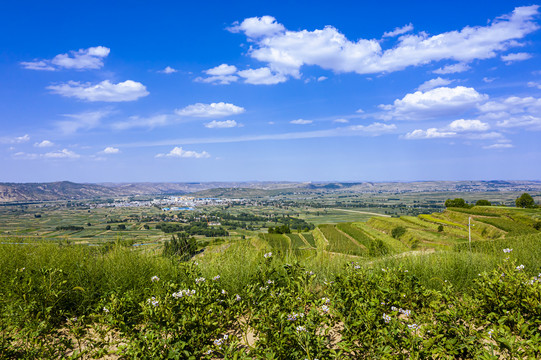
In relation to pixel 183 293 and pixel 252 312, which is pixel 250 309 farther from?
pixel 183 293

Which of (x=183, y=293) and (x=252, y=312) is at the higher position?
(x=183, y=293)

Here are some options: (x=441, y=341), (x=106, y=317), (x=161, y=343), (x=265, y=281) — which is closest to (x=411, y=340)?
(x=441, y=341)

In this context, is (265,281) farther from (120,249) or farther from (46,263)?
(46,263)

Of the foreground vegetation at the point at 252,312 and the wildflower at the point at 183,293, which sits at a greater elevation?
the wildflower at the point at 183,293

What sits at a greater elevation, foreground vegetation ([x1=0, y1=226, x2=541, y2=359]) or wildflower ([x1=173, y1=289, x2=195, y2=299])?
wildflower ([x1=173, y1=289, x2=195, y2=299])

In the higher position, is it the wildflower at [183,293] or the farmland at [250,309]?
the wildflower at [183,293]

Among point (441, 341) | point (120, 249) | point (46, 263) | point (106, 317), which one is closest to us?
point (441, 341)

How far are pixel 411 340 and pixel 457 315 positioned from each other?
80 centimetres

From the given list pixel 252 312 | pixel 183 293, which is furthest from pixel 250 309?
pixel 183 293

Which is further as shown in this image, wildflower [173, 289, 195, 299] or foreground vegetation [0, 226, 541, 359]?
wildflower [173, 289, 195, 299]

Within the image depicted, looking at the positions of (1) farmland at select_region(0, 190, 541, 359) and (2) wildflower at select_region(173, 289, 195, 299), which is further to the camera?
(2) wildflower at select_region(173, 289, 195, 299)

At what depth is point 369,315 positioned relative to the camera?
3.44 metres

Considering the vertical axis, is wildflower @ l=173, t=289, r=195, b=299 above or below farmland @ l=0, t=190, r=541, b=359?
above

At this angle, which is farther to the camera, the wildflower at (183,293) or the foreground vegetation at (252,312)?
the wildflower at (183,293)
